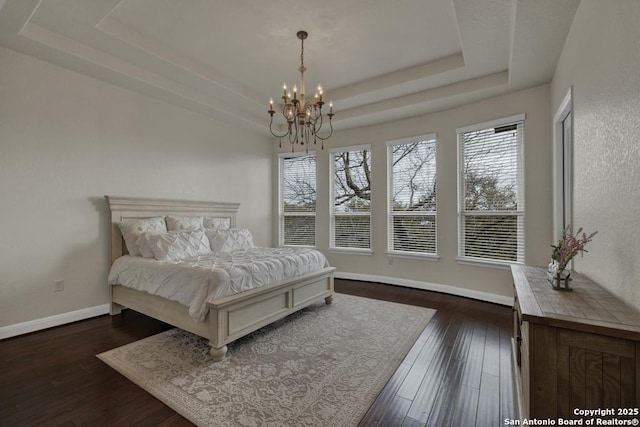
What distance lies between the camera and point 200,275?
250 cm

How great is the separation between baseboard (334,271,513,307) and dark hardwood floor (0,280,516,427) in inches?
26.9

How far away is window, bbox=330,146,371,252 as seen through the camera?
5188 mm

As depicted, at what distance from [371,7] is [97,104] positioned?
3361mm

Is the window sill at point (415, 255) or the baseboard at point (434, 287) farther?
the window sill at point (415, 255)

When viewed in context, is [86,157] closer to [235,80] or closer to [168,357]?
[235,80]

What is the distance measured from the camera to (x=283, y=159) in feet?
19.9

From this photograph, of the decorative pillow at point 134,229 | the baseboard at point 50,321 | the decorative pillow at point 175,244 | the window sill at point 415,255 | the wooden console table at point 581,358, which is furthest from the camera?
the window sill at point 415,255

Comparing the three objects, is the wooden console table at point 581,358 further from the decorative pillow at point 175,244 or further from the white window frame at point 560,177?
the decorative pillow at point 175,244

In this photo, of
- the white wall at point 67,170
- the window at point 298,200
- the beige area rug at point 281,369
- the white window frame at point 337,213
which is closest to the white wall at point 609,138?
the beige area rug at point 281,369

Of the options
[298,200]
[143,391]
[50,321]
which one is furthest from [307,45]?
[50,321]

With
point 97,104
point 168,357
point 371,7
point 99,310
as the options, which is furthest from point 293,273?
point 97,104

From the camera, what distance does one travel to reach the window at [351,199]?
204 inches

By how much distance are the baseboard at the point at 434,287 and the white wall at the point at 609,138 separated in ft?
5.54

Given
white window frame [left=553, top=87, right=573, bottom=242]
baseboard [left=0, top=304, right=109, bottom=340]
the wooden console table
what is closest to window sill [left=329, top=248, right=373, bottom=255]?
white window frame [left=553, top=87, right=573, bottom=242]
